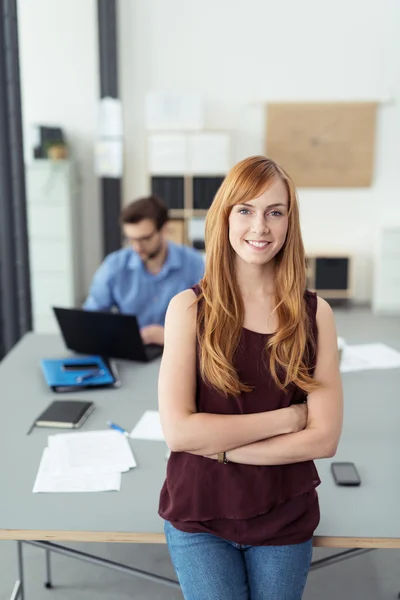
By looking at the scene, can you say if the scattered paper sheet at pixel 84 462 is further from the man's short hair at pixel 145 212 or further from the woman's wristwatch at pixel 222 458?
the man's short hair at pixel 145 212

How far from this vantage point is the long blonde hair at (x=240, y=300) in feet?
4.60

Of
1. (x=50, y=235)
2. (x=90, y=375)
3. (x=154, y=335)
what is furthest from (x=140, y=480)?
(x=50, y=235)

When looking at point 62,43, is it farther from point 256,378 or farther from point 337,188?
point 256,378

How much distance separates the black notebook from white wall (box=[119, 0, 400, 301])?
483 centimetres

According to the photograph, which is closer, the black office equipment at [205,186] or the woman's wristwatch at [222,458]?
the woman's wristwatch at [222,458]

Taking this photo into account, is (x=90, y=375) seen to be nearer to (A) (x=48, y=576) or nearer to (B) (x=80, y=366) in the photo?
(B) (x=80, y=366)

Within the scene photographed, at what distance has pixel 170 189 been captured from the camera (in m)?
6.29

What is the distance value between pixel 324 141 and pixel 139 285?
13.0ft

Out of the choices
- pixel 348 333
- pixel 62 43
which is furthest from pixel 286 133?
pixel 348 333

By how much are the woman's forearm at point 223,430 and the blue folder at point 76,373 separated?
97cm

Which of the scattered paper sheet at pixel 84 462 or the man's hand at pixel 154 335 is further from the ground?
the man's hand at pixel 154 335

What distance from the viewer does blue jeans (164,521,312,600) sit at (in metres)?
1.37

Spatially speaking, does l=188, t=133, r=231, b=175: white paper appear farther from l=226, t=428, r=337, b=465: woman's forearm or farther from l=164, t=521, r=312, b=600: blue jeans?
l=164, t=521, r=312, b=600: blue jeans

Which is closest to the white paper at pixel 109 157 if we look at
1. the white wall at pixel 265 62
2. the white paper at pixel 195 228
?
the white wall at pixel 265 62
